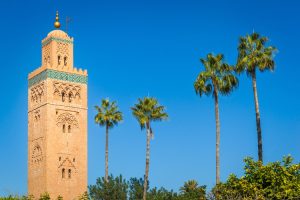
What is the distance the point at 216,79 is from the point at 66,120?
2188cm

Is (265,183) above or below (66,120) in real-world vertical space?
below

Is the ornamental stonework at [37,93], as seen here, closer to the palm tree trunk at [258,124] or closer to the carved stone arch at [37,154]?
the carved stone arch at [37,154]

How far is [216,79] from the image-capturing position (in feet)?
139

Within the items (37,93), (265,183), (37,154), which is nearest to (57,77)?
(37,93)

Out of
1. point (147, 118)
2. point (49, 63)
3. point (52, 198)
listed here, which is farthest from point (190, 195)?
point (49, 63)

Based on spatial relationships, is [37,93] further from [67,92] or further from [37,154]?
[37,154]

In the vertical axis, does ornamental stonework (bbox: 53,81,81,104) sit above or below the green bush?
above

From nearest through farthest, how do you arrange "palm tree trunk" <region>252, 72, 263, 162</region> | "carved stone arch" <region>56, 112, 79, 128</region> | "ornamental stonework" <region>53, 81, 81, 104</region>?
"palm tree trunk" <region>252, 72, 263, 162</region>
"carved stone arch" <region>56, 112, 79, 128</region>
"ornamental stonework" <region>53, 81, 81, 104</region>

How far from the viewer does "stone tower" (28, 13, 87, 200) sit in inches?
2329

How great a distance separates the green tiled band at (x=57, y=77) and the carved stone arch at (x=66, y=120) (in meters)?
3.25

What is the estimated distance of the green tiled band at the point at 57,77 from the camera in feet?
198

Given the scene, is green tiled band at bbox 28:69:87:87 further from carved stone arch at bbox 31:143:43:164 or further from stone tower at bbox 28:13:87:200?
carved stone arch at bbox 31:143:43:164

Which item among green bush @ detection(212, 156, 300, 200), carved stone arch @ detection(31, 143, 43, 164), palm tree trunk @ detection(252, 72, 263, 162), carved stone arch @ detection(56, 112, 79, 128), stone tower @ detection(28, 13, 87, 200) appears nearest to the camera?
green bush @ detection(212, 156, 300, 200)

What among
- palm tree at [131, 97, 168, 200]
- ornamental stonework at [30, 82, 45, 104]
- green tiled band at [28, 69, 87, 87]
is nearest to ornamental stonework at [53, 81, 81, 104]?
green tiled band at [28, 69, 87, 87]
